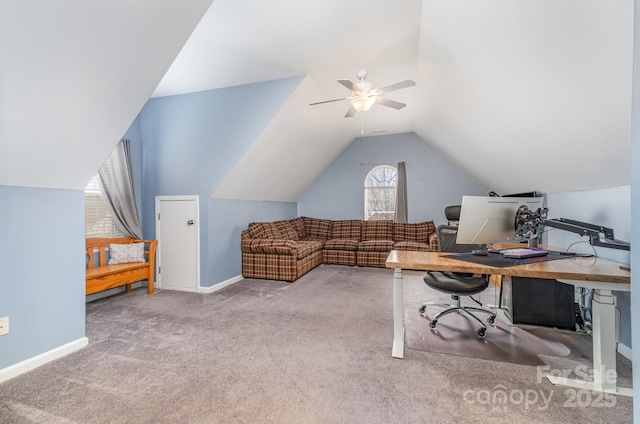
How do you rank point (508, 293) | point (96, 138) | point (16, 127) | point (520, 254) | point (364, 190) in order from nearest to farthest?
1. point (16, 127)
2. point (96, 138)
3. point (520, 254)
4. point (508, 293)
5. point (364, 190)

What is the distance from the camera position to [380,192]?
20.5 feet

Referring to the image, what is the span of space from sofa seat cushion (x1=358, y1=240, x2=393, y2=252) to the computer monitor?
3047 millimetres

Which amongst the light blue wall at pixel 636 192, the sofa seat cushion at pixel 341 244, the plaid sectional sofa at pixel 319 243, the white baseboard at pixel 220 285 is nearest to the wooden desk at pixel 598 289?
the light blue wall at pixel 636 192

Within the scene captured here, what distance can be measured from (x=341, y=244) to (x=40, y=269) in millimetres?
4234

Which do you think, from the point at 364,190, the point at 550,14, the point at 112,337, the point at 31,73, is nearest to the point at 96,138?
the point at 31,73

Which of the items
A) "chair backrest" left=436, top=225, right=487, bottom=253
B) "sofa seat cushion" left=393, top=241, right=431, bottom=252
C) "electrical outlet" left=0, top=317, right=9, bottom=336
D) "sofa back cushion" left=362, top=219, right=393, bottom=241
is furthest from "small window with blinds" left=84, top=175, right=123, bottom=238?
"sofa seat cushion" left=393, top=241, right=431, bottom=252

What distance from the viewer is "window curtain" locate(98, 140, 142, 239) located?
135 inches

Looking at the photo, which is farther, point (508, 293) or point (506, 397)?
point (508, 293)

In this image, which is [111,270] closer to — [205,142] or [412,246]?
[205,142]

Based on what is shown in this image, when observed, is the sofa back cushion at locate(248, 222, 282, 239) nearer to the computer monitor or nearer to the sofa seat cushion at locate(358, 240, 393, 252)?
the sofa seat cushion at locate(358, 240, 393, 252)

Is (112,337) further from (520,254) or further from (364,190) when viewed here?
(364,190)

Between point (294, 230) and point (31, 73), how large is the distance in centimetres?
459

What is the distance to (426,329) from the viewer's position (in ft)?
8.02

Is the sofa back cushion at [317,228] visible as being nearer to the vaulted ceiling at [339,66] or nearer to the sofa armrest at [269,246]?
the sofa armrest at [269,246]
